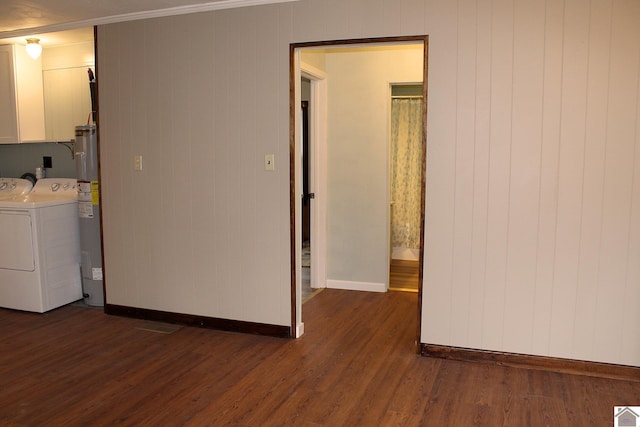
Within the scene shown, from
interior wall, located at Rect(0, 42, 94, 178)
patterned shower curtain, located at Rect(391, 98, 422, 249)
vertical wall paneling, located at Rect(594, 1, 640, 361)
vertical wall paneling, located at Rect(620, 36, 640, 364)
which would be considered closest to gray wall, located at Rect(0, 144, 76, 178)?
interior wall, located at Rect(0, 42, 94, 178)

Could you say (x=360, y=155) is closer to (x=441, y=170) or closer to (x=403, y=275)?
(x=403, y=275)

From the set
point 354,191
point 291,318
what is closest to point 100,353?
point 291,318

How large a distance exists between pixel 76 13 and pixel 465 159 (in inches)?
119

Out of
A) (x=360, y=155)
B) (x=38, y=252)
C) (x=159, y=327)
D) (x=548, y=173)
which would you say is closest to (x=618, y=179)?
(x=548, y=173)

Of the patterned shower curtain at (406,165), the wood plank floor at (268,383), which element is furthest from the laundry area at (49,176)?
the patterned shower curtain at (406,165)

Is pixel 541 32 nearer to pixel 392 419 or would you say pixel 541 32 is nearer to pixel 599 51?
pixel 599 51

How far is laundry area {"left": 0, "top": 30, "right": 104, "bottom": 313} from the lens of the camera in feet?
14.0

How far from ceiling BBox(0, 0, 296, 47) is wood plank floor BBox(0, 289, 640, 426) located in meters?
2.34

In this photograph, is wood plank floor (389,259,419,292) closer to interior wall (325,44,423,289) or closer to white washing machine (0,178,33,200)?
interior wall (325,44,423,289)

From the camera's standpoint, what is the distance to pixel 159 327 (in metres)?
3.98

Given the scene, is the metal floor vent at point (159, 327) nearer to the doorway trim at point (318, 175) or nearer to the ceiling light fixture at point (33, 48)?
the doorway trim at point (318, 175)

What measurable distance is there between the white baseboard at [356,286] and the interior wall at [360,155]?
0.02m

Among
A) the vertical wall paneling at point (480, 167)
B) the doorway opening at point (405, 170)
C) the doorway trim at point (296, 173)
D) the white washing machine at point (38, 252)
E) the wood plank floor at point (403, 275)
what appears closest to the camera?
the vertical wall paneling at point (480, 167)

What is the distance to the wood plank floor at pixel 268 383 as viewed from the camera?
8.61ft
